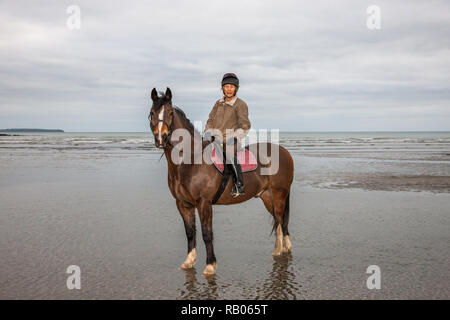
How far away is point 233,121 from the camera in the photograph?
596 cm

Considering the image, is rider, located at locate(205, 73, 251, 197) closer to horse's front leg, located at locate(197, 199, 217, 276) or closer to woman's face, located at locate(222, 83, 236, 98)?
woman's face, located at locate(222, 83, 236, 98)

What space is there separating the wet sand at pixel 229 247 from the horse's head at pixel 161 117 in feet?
6.63

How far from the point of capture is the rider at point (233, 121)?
5846mm

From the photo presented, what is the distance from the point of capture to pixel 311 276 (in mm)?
5348

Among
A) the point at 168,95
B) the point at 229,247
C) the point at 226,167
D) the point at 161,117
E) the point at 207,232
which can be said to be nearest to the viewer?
the point at 161,117

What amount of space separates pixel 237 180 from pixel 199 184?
2.16ft

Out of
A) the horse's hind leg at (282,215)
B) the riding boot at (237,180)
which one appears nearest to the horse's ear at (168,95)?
the riding boot at (237,180)

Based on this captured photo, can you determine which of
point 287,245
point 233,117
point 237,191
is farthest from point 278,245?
point 233,117

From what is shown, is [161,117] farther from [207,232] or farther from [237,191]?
[207,232]

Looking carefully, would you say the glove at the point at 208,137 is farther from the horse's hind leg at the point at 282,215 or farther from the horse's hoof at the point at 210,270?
the horse's hoof at the point at 210,270

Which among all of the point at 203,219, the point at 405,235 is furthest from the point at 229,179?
the point at 405,235

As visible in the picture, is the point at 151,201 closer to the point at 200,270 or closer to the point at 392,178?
the point at 200,270
